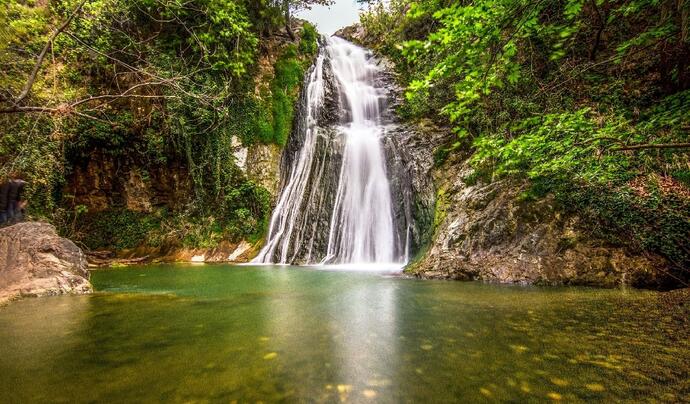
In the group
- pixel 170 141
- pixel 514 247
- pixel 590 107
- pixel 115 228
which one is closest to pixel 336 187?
pixel 170 141

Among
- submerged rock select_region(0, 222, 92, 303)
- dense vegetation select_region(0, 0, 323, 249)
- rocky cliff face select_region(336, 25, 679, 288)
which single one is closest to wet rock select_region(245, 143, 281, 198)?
dense vegetation select_region(0, 0, 323, 249)

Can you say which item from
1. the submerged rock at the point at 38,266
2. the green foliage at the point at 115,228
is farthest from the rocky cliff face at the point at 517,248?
the green foliage at the point at 115,228

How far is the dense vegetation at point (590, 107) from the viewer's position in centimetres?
329

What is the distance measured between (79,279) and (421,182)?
8.71 metres

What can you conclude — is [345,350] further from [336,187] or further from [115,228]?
[115,228]

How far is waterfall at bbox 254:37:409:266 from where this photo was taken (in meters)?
10.5

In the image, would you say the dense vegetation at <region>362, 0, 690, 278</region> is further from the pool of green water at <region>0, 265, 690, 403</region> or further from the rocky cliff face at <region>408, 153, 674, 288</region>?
the pool of green water at <region>0, 265, 690, 403</region>

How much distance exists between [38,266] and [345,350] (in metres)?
5.20

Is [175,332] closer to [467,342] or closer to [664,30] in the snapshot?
[467,342]

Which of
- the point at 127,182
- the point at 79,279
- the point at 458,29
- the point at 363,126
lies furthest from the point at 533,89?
the point at 127,182

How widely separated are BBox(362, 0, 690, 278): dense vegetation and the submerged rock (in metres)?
5.68

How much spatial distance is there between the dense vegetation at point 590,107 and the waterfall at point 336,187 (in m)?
3.87

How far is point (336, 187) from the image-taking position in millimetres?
11758

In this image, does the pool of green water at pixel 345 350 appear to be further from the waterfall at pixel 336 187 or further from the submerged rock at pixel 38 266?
the waterfall at pixel 336 187
